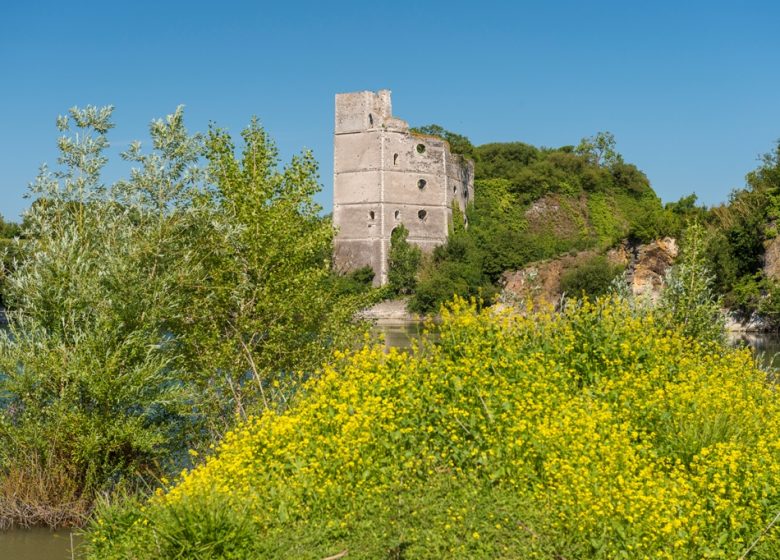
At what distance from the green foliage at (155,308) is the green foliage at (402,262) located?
33.0 meters

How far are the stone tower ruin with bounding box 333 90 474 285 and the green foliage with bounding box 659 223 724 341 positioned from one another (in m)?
32.9

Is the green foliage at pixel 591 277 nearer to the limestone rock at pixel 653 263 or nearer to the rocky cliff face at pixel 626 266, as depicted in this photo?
the rocky cliff face at pixel 626 266

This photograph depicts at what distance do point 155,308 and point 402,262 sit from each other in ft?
121

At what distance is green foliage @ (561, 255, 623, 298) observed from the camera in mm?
40750

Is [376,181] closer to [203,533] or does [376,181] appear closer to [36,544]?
[36,544]

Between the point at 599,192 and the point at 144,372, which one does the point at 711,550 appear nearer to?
the point at 144,372

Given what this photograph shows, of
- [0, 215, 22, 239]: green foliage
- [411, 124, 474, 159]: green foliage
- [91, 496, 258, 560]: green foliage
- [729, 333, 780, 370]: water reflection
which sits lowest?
[91, 496, 258, 560]: green foliage

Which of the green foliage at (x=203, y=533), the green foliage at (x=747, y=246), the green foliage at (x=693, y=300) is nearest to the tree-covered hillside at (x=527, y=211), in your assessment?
the green foliage at (x=747, y=246)

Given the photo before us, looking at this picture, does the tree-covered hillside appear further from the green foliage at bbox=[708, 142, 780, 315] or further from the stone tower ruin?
the green foliage at bbox=[708, 142, 780, 315]

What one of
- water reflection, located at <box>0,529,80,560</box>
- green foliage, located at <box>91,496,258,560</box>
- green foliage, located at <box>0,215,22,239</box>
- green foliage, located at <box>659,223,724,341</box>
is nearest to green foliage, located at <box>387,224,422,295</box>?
green foliage, located at <box>0,215,22,239</box>

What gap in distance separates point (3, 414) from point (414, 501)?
6.33 meters

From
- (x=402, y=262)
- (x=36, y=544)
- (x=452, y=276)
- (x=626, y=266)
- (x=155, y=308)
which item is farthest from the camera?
(x=402, y=262)

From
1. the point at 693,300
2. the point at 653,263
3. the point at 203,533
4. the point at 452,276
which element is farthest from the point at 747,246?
the point at 203,533

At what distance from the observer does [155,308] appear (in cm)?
1094
